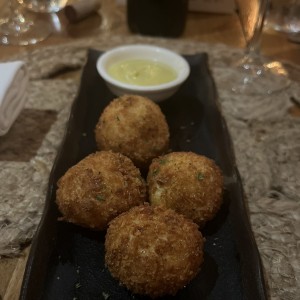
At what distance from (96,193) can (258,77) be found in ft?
4.27

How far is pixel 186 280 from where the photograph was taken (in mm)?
1067

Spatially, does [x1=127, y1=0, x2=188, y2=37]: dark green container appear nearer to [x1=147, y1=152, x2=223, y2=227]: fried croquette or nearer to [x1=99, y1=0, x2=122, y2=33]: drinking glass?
[x1=99, y1=0, x2=122, y2=33]: drinking glass

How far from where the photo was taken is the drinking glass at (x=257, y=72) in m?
2.11

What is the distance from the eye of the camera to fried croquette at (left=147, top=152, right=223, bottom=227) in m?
1.25

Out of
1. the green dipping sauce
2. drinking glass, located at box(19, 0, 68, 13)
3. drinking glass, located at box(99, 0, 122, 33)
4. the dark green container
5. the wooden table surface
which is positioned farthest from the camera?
drinking glass, located at box(19, 0, 68, 13)

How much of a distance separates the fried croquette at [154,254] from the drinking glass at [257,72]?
114cm

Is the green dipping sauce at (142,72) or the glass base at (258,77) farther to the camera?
the glass base at (258,77)

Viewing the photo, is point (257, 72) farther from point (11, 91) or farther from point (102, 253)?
point (102, 253)

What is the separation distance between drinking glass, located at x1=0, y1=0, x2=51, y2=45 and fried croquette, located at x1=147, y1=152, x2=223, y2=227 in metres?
1.41

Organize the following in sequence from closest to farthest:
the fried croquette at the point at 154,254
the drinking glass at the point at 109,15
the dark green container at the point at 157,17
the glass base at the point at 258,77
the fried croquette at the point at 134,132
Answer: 1. the fried croquette at the point at 154,254
2. the fried croquette at the point at 134,132
3. the glass base at the point at 258,77
4. the dark green container at the point at 157,17
5. the drinking glass at the point at 109,15

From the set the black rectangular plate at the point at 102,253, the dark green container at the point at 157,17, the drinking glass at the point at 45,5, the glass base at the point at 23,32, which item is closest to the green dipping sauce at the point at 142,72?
the black rectangular plate at the point at 102,253

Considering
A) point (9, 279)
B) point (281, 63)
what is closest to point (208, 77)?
point (281, 63)

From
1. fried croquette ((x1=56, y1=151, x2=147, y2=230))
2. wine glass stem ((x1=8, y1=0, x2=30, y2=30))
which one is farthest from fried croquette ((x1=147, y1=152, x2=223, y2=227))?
wine glass stem ((x1=8, y1=0, x2=30, y2=30))

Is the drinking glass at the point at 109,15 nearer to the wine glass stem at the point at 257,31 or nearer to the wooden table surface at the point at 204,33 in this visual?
the wooden table surface at the point at 204,33
